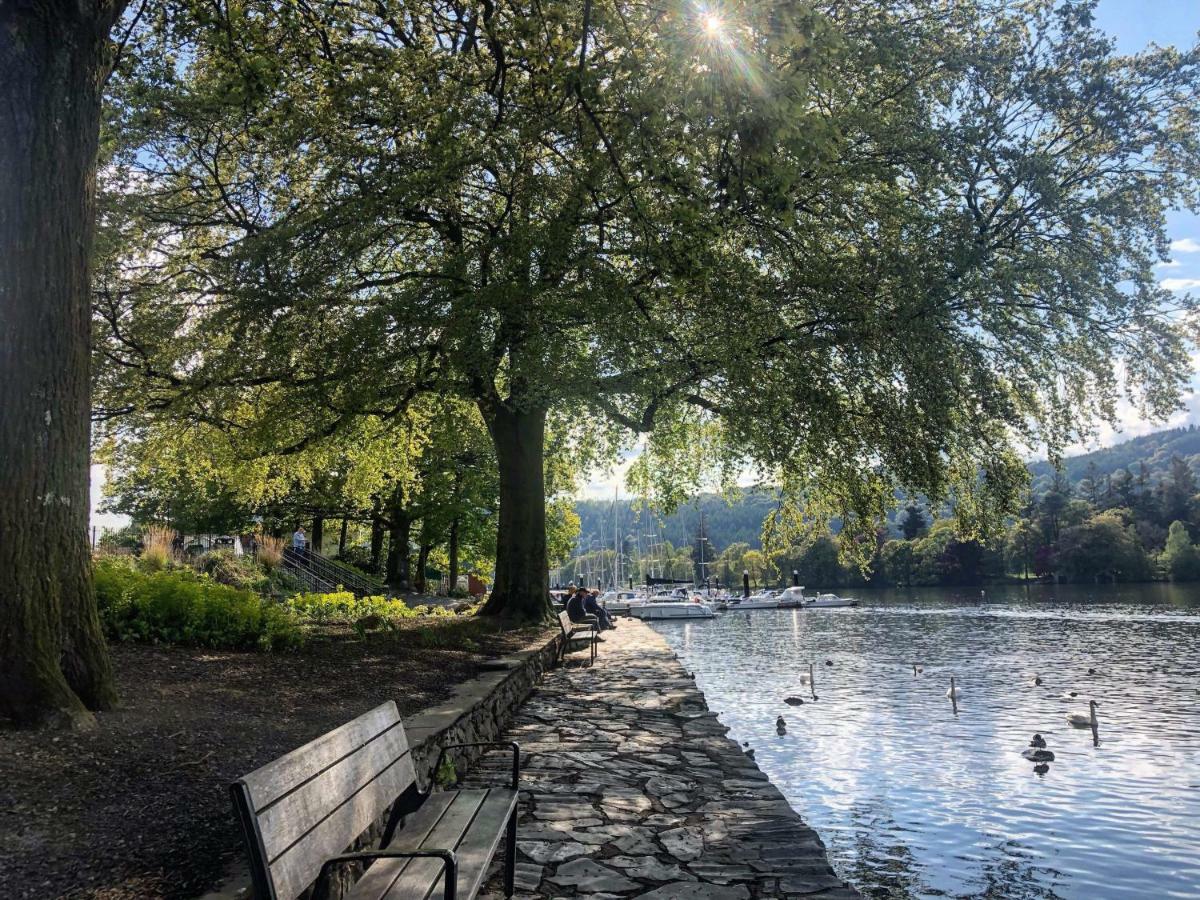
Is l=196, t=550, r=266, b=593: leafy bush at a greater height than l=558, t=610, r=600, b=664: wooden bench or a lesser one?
greater

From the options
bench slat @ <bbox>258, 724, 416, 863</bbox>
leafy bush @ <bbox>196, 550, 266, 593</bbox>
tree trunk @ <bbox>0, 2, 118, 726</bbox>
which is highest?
tree trunk @ <bbox>0, 2, 118, 726</bbox>

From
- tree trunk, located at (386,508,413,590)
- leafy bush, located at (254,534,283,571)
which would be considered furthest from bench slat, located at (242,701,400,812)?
tree trunk, located at (386,508,413,590)

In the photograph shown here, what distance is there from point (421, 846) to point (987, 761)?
33.6 ft

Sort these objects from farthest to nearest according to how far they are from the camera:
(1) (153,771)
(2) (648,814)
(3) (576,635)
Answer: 1. (3) (576,635)
2. (2) (648,814)
3. (1) (153,771)

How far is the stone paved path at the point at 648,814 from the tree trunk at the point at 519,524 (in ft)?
18.6

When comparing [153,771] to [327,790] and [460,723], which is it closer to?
[327,790]

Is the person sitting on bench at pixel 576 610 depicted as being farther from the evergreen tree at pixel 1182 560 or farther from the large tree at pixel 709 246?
the evergreen tree at pixel 1182 560

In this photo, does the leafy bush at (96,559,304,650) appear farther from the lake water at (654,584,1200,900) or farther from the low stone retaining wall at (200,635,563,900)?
the lake water at (654,584,1200,900)

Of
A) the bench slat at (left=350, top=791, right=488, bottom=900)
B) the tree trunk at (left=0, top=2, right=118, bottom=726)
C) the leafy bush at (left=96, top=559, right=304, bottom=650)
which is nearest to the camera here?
the bench slat at (left=350, top=791, right=488, bottom=900)

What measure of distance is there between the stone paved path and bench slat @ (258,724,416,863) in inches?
35.0

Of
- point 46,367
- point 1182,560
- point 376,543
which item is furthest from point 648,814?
point 1182,560

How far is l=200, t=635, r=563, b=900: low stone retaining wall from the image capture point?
3305 millimetres

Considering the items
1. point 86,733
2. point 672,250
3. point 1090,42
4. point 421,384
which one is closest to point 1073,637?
point 1090,42

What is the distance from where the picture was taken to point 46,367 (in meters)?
4.96
